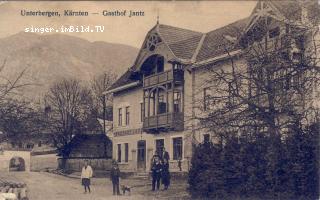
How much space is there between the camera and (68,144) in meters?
13.2

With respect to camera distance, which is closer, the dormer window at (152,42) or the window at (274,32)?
the window at (274,32)

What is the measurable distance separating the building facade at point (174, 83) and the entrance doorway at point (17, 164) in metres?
2.70

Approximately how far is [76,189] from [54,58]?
3189 millimetres

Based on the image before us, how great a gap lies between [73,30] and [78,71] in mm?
1862

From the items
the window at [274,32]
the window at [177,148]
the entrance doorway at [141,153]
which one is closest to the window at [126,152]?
the entrance doorway at [141,153]

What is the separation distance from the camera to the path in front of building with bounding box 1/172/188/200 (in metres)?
11.5

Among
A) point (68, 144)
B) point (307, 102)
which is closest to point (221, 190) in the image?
point (307, 102)

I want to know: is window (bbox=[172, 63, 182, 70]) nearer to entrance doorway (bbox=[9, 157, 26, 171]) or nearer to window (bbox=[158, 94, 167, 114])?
window (bbox=[158, 94, 167, 114])

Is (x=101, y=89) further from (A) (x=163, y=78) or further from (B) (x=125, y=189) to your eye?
(B) (x=125, y=189)

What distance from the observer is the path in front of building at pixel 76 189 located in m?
11.5

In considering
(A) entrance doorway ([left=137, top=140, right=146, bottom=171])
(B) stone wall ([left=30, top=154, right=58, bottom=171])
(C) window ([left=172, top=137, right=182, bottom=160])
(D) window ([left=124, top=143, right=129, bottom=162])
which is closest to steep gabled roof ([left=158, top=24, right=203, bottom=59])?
(C) window ([left=172, top=137, right=182, bottom=160])

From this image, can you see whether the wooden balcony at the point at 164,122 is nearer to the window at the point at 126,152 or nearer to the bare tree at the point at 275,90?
the window at the point at 126,152

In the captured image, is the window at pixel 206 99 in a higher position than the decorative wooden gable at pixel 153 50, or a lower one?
lower

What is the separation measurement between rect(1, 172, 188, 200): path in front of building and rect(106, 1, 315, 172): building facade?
111cm
